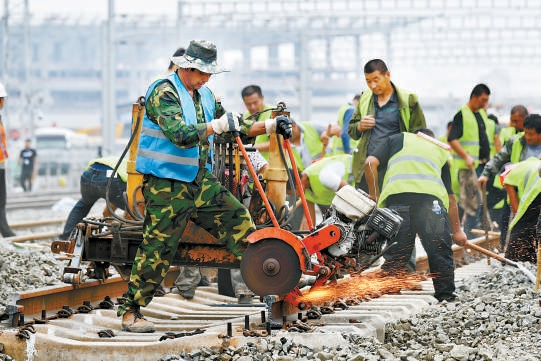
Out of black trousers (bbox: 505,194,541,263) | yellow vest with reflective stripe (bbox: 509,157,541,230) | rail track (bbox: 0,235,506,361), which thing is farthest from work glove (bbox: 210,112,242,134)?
black trousers (bbox: 505,194,541,263)

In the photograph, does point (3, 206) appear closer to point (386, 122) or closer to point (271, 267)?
point (386, 122)

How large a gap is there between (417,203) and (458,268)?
3.10 m

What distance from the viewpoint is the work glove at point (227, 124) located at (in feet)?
18.5

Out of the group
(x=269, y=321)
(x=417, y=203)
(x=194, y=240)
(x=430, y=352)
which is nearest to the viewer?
(x=430, y=352)

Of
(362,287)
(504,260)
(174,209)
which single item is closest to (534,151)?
(504,260)

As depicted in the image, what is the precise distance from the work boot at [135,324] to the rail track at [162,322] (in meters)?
0.08

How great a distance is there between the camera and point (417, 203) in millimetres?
7867

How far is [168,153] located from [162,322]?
50.5 inches

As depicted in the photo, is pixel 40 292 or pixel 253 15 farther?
pixel 253 15

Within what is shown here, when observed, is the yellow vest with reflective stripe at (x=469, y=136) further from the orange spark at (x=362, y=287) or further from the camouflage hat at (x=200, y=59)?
the camouflage hat at (x=200, y=59)

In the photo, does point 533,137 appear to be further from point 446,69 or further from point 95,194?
point 446,69

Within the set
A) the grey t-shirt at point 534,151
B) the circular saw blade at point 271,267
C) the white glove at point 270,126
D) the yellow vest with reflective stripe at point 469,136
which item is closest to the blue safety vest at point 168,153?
the white glove at point 270,126

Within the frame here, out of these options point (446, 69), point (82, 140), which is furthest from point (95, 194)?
point (82, 140)

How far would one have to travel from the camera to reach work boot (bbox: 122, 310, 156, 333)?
604 centimetres
